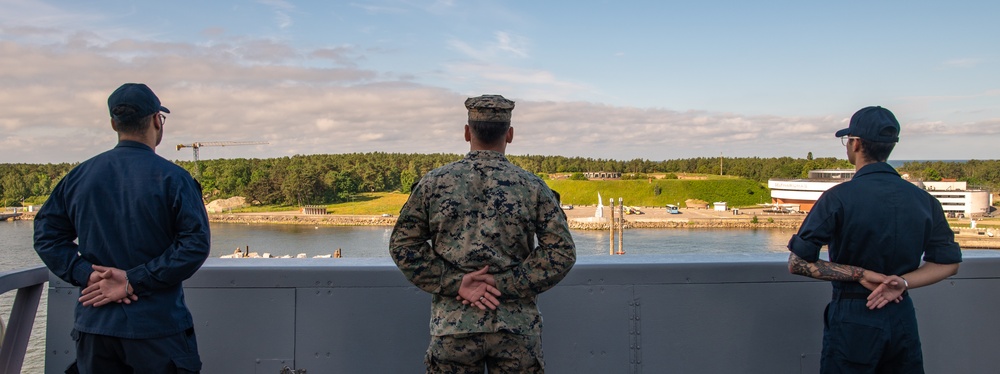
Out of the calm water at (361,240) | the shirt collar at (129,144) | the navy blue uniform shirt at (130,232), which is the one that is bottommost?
the calm water at (361,240)

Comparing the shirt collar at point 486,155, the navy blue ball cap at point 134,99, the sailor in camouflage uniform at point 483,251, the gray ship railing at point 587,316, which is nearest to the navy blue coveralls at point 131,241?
the navy blue ball cap at point 134,99

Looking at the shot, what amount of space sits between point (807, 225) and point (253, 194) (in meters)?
120

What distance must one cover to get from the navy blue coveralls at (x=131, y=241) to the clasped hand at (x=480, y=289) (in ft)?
2.88

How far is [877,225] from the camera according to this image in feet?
7.70

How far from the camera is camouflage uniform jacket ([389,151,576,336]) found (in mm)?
2172

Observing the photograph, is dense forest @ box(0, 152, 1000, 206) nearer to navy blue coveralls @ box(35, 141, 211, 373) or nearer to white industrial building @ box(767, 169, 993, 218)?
white industrial building @ box(767, 169, 993, 218)

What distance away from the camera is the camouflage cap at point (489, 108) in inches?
85.2

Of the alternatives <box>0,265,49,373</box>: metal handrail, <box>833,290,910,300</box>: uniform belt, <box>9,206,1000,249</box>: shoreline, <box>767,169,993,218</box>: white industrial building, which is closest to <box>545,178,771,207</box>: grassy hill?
<box>9,206,1000,249</box>: shoreline

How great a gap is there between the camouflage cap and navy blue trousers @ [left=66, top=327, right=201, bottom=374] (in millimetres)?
1270

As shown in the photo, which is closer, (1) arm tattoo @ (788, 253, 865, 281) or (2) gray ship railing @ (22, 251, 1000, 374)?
(1) arm tattoo @ (788, 253, 865, 281)

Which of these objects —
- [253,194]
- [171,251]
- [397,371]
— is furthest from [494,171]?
[253,194]

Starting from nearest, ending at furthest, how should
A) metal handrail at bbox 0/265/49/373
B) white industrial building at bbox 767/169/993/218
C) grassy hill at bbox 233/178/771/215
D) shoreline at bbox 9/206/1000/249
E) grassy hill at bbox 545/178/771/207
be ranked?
1. metal handrail at bbox 0/265/49/373
2. white industrial building at bbox 767/169/993/218
3. shoreline at bbox 9/206/1000/249
4. grassy hill at bbox 233/178/771/215
5. grassy hill at bbox 545/178/771/207

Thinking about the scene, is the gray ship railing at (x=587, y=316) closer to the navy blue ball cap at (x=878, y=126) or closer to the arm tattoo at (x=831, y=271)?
the arm tattoo at (x=831, y=271)

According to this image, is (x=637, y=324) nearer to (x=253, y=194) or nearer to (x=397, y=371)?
(x=397, y=371)
